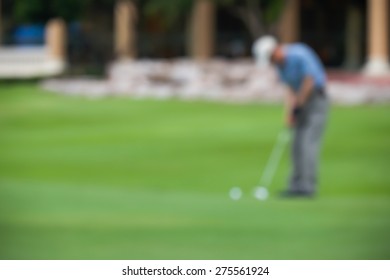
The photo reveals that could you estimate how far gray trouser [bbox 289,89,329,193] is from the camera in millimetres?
11414

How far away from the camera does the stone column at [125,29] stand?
30656mm

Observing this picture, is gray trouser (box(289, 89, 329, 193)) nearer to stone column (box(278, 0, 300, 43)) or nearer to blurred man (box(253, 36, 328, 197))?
blurred man (box(253, 36, 328, 197))

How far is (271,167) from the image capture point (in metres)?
14.7

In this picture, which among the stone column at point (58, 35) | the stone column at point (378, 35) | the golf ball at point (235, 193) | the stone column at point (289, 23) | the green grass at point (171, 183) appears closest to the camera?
the green grass at point (171, 183)

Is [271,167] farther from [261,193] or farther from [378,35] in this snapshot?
[378,35]

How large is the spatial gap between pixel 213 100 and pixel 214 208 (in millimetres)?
12529

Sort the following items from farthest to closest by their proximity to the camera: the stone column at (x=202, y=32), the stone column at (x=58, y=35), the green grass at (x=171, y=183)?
the stone column at (x=202, y=32) < the stone column at (x=58, y=35) < the green grass at (x=171, y=183)

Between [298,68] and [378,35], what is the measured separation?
1831cm

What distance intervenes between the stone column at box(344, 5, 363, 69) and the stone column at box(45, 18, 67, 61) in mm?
8410

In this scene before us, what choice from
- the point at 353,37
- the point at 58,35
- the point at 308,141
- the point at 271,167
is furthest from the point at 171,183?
the point at 353,37

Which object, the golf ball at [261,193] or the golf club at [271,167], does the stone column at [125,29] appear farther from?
the golf ball at [261,193]

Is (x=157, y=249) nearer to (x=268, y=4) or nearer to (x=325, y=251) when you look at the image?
(x=325, y=251)

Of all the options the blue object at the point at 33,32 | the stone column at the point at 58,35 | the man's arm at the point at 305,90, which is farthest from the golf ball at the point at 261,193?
the stone column at the point at 58,35

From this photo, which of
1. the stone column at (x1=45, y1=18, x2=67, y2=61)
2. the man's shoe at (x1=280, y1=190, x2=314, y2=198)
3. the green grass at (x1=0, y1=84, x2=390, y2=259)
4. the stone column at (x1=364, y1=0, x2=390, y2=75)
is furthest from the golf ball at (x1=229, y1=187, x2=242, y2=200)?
the stone column at (x1=364, y1=0, x2=390, y2=75)
